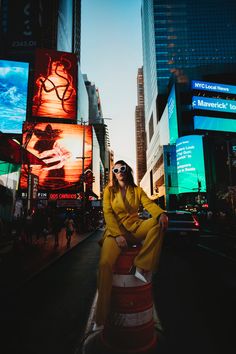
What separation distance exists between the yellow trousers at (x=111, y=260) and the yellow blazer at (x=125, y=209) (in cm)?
15

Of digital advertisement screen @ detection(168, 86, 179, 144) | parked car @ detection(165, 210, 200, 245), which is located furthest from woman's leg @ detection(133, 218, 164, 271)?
digital advertisement screen @ detection(168, 86, 179, 144)

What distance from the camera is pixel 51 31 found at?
59.5 metres

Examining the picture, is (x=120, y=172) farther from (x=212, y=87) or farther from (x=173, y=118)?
(x=212, y=87)

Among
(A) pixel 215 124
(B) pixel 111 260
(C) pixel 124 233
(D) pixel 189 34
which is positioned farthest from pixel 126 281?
(D) pixel 189 34

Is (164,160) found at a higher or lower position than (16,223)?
higher

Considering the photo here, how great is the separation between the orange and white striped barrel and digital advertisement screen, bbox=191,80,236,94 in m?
74.3

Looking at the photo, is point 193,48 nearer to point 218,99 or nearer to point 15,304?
point 218,99

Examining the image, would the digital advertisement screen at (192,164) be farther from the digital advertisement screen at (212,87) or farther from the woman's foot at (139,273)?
the woman's foot at (139,273)

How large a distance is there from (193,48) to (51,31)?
84511mm

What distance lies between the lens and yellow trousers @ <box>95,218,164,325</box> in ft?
8.87

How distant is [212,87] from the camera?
70500 millimetres

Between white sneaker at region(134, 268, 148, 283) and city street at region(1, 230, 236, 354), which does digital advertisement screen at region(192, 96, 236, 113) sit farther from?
white sneaker at region(134, 268, 148, 283)

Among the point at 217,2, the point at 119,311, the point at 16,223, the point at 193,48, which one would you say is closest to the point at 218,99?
the point at 193,48

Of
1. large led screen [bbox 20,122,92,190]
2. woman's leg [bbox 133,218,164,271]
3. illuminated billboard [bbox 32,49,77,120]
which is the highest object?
illuminated billboard [bbox 32,49,77,120]
